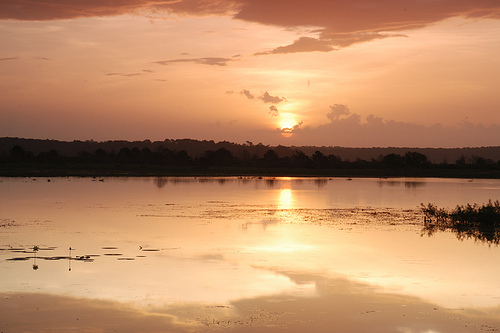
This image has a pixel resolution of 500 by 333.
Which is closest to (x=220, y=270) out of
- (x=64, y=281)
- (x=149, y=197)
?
(x=64, y=281)

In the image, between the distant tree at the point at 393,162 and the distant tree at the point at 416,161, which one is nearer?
the distant tree at the point at 416,161

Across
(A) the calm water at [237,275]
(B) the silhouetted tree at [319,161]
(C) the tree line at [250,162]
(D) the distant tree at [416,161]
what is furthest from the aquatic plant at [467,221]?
(B) the silhouetted tree at [319,161]

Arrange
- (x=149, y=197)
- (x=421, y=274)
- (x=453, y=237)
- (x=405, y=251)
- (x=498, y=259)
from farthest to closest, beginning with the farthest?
(x=149, y=197), (x=453, y=237), (x=405, y=251), (x=498, y=259), (x=421, y=274)

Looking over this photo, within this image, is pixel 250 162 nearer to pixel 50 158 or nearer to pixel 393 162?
pixel 393 162

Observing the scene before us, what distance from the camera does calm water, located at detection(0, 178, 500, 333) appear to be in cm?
1139

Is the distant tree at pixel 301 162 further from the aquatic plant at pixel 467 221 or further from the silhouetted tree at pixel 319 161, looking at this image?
the aquatic plant at pixel 467 221

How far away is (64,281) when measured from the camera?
1427cm

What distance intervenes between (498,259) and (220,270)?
844cm

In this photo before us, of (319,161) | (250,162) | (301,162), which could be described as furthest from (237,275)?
(301,162)

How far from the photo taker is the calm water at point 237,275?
11.4 m

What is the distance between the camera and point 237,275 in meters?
15.4

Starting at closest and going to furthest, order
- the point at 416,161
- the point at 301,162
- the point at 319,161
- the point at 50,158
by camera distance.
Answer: the point at 416,161 < the point at 50,158 < the point at 319,161 < the point at 301,162

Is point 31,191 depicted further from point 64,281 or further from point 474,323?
point 474,323

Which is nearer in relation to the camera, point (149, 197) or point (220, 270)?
point (220, 270)
